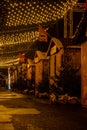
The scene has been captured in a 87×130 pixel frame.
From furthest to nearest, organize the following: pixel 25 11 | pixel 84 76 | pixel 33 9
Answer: pixel 84 76 → pixel 25 11 → pixel 33 9

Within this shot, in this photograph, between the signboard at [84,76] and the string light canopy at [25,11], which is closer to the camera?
the string light canopy at [25,11]

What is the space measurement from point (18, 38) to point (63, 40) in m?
3.92

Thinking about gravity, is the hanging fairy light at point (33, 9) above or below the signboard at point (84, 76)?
above

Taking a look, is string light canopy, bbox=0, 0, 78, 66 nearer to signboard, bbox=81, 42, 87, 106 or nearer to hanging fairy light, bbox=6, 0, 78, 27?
hanging fairy light, bbox=6, 0, 78, 27

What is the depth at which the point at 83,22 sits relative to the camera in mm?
23172

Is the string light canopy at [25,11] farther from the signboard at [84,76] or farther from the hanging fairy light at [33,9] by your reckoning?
the signboard at [84,76]

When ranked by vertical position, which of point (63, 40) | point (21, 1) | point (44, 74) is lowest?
point (44, 74)

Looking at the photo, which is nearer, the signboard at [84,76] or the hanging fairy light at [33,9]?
the hanging fairy light at [33,9]

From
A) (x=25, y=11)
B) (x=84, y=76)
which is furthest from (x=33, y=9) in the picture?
(x=84, y=76)

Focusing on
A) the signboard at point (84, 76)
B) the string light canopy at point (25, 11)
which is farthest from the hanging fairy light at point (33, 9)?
the signboard at point (84, 76)

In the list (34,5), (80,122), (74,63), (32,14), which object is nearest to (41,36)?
(74,63)

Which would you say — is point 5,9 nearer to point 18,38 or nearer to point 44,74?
point 18,38

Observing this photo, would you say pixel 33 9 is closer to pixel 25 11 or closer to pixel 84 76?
pixel 25 11

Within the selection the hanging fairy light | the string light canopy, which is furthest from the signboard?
the hanging fairy light
